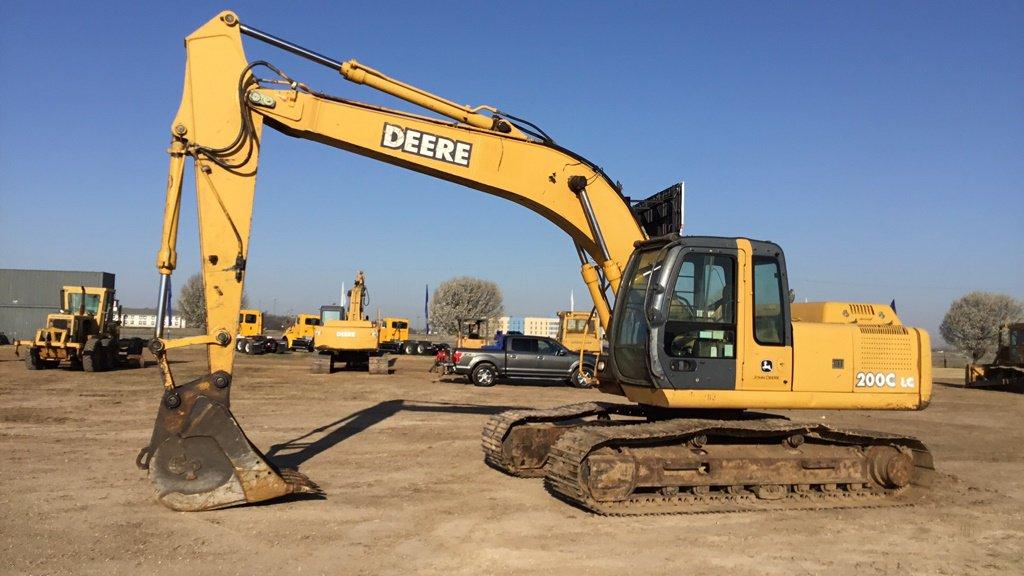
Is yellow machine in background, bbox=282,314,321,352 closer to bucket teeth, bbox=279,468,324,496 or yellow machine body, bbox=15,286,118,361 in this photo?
yellow machine body, bbox=15,286,118,361

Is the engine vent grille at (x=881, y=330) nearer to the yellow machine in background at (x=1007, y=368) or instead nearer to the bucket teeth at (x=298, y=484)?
the bucket teeth at (x=298, y=484)

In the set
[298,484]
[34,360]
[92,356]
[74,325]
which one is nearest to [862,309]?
[298,484]

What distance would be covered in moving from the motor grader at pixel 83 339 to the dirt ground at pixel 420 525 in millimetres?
15382

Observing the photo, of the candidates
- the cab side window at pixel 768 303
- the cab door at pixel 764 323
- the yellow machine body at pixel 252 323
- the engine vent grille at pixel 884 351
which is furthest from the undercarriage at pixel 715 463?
the yellow machine body at pixel 252 323

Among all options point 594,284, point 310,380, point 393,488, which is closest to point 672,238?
point 594,284

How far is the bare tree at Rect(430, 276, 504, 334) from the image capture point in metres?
96.6

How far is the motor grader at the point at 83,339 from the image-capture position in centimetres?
2709

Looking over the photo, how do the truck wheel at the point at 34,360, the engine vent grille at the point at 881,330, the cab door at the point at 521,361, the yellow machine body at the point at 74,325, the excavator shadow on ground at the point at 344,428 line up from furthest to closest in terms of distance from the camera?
the yellow machine body at the point at 74,325 < the truck wheel at the point at 34,360 < the cab door at the point at 521,361 < the excavator shadow on ground at the point at 344,428 < the engine vent grille at the point at 881,330

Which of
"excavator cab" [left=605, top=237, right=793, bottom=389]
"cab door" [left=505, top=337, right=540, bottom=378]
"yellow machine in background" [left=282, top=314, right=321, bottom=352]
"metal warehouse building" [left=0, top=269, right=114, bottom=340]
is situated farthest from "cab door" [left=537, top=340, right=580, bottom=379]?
"metal warehouse building" [left=0, top=269, right=114, bottom=340]

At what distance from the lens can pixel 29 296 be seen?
60.1 metres

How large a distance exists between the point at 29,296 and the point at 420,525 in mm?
64632

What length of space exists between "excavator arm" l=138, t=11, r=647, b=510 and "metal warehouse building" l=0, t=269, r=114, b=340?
57452 mm

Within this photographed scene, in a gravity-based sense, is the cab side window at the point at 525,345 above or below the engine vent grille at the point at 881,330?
below

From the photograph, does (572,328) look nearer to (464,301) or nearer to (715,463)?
(715,463)
